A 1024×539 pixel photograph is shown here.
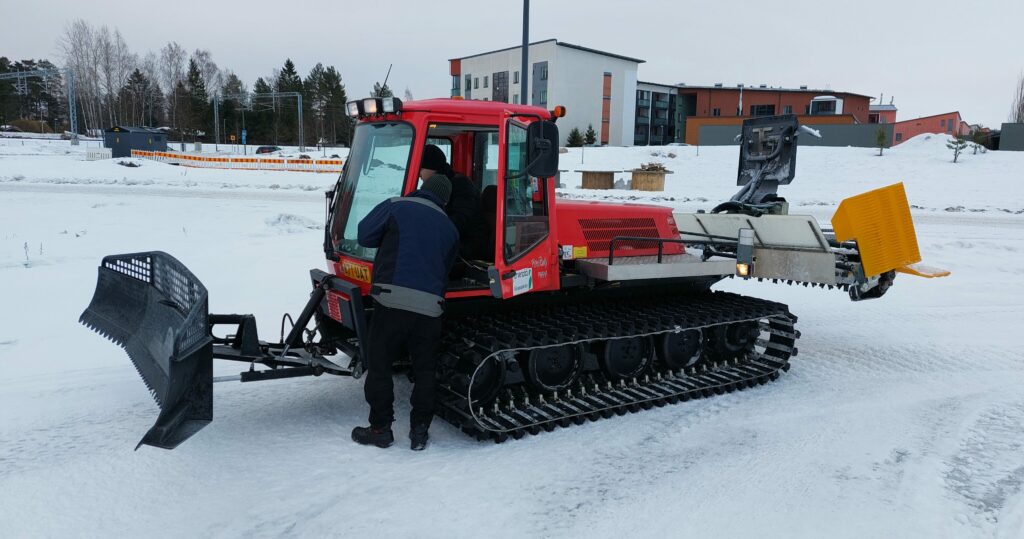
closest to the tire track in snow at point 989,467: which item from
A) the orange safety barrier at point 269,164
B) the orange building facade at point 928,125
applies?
the orange safety barrier at point 269,164

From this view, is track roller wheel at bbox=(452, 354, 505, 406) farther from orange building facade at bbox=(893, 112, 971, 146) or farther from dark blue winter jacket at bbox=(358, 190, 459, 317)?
orange building facade at bbox=(893, 112, 971, 146)

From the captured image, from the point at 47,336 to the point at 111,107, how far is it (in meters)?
72.6

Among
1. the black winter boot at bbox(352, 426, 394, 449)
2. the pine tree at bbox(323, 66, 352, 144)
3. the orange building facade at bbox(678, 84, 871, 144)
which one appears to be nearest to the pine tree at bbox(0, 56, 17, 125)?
the pine tree at bbox(323, 66, 352, 144)

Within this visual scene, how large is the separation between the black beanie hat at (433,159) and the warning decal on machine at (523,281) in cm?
91

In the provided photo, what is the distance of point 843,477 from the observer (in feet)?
14.5

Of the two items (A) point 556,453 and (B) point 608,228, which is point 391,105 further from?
(A) point 556,453

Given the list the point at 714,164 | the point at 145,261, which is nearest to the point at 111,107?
the point at 714,164

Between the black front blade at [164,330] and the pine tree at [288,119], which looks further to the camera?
the pine tree at [288,119]

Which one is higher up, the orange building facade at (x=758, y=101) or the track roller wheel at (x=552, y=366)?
the orange building facade at (x=758, y=101)

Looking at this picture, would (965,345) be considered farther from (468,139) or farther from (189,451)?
(189,451)

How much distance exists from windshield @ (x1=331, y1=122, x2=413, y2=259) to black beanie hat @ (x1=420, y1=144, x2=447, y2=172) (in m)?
0.12

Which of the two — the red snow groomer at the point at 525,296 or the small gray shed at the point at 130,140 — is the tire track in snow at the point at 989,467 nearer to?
the red snow groomer at the point at 525,296

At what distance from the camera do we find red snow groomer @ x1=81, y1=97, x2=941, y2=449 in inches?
189

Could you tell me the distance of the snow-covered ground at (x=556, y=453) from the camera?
3.82 m
